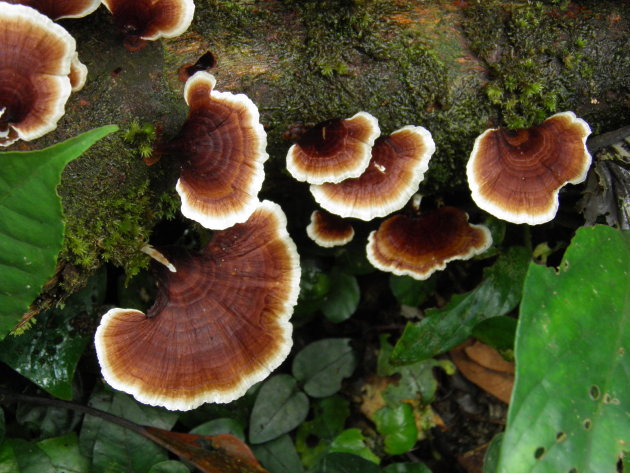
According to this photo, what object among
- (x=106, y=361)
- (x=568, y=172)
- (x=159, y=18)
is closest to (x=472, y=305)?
(x=568, y=172)

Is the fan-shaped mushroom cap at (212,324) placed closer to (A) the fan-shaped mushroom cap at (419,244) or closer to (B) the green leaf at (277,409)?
(A) the fan-shaped mushroom cap at (419,244)

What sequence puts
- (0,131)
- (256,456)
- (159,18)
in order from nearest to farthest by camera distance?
(0,131) → (159,18) → (256,456)

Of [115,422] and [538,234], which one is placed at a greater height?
[538,234]

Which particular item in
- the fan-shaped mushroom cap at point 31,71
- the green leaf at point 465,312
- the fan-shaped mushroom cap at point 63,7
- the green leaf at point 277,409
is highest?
the fan-shaped mushroom cap at point 63,7

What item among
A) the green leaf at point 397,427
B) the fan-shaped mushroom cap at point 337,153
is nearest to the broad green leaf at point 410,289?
the green leaf at point 397,427

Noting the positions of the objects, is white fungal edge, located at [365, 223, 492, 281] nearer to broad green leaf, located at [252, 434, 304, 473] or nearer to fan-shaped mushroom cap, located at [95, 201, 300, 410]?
A: fan-shaped mushroom cap, located at [95, 201, 300, 410]

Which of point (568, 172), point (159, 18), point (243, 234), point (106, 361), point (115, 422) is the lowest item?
point (115, 422)

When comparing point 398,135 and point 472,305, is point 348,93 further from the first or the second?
point 472,305
